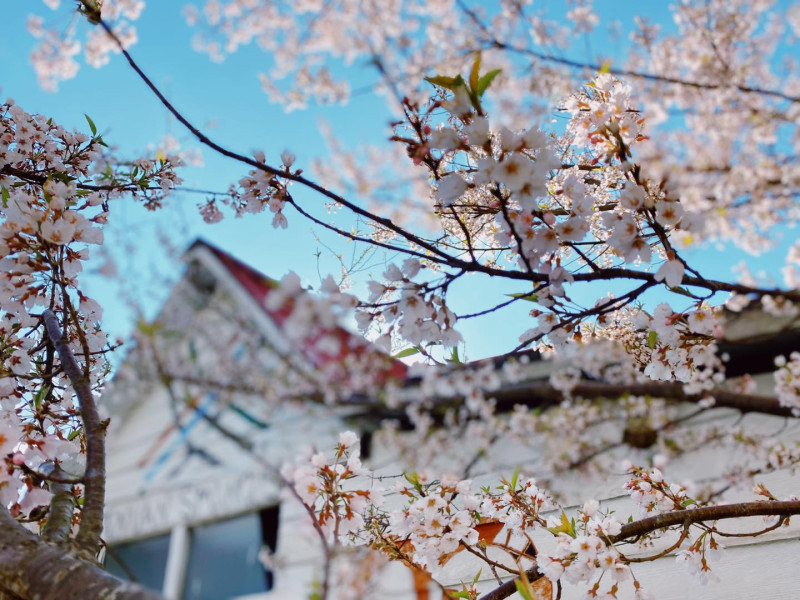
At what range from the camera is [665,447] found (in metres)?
2.14

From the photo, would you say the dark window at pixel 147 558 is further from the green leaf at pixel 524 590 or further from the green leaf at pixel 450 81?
the green leaf at pixel 450 81

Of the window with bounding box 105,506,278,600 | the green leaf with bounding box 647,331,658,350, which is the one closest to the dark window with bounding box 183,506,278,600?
the window with bounding box 105,506,278,600

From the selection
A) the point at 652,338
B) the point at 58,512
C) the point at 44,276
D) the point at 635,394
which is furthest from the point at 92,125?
the point at 635,394

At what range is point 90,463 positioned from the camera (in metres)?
0.66

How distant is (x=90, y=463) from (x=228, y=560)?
1.92ft

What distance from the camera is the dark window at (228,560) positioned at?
1054mm

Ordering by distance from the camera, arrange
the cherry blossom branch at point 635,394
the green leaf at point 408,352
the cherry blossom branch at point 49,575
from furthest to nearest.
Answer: the cherry blossom branch at point 635,394
the green leaf at point 408,352
the cherry blossom branch at point 49,575

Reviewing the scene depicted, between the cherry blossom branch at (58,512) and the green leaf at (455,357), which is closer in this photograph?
the cherry blossom branch at (58,512)

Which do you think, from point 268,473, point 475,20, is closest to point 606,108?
point 268,473

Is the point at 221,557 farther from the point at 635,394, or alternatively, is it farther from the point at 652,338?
the point at 635,394

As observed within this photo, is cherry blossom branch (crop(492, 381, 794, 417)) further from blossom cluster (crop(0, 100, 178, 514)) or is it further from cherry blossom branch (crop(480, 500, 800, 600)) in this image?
blossom cluster (crop(0, 100, 178, 514))

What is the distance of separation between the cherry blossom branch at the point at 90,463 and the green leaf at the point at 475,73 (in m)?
0.60

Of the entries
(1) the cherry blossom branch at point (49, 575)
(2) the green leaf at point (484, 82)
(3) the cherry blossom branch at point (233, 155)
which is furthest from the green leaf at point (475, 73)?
(1) the cherry blossom branch at point (49, 575)

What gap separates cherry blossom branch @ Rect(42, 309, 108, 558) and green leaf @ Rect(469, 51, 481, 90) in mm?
597
